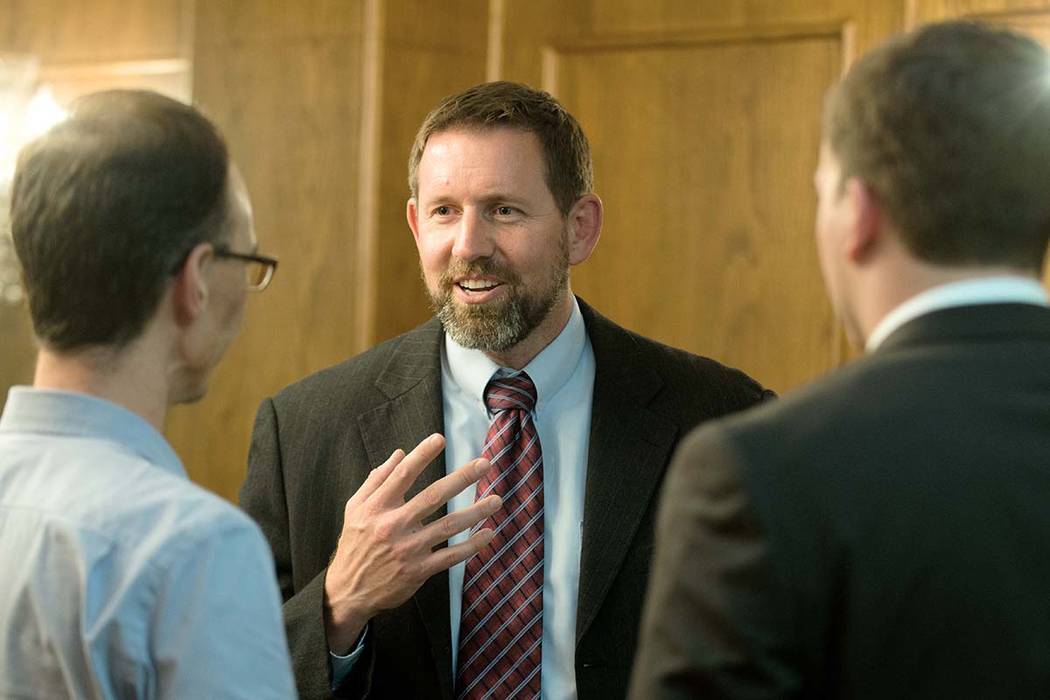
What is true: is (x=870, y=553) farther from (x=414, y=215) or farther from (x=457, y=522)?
(x=414, y=215)

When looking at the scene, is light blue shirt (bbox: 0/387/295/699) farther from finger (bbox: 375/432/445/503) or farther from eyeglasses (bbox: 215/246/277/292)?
finger (bbox: 375/432/445/503)

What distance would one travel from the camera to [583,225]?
2639 mm

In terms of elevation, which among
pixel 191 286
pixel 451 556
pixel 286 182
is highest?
pixel 191 286

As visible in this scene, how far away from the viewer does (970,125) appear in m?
1.26

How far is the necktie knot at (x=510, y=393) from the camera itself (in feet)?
7.92

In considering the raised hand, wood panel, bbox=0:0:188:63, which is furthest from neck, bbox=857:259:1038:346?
wood panel, bbox=0:0:188:63

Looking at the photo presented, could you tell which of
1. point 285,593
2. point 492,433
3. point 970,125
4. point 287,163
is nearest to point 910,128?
point 970,125

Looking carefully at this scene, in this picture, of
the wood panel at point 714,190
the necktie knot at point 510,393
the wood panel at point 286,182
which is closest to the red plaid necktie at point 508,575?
the necktie knot at point 510,393

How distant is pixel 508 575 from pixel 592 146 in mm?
2550

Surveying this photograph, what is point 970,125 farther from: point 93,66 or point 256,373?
point 93,66

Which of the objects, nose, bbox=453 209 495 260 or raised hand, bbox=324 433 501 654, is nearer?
raised hand, bbox=324 433 501 654

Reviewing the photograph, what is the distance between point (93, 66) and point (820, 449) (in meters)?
5.00

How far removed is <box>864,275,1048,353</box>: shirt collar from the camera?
129 cm

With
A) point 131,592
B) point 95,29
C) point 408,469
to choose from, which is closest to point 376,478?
point 408,469
